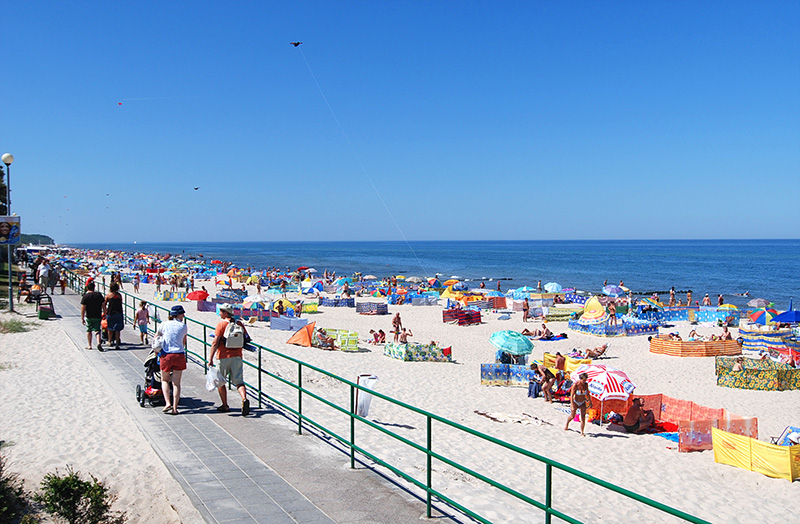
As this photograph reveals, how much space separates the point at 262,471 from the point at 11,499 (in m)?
1.82

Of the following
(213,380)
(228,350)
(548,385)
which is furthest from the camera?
(548,385)

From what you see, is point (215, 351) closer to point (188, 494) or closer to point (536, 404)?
point (188, 494)

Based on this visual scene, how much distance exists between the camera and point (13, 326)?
12789 millimetres

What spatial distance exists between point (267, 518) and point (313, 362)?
11009 mm

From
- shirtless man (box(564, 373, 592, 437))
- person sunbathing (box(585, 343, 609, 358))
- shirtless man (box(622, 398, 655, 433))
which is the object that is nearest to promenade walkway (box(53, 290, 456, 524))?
shirtless man (box(564, 373, 592, 437))

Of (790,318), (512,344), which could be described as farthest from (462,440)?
(790,318)

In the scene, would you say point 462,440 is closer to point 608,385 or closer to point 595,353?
point 608,385

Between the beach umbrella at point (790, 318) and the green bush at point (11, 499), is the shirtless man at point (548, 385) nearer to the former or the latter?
the green bush at point (11, 499)

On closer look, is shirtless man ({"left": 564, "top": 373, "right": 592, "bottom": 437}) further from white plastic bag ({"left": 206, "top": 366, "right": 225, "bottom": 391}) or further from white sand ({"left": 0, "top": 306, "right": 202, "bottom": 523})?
white sand ({"left": 0, "top": 306, "right": 202, "bottom": 523})

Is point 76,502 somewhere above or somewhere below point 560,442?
above

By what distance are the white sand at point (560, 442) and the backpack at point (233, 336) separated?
7.23 feet

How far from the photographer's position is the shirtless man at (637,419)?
10.4 metres

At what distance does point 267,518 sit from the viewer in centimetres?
399

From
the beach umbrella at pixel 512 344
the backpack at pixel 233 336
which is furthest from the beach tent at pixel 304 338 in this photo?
the backpack at pixel 233 336
